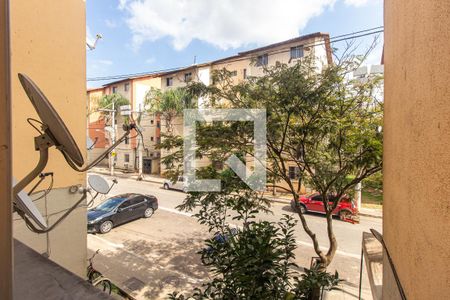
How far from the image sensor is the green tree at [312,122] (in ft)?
13.4

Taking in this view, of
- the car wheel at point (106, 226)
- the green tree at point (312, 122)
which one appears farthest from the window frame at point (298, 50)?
the car wheel at point (106, 226)

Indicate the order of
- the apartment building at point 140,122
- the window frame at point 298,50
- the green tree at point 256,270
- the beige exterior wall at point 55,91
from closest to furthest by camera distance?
the green tree at point 256,270 < the beige exterior wall at point 55,91 < the window frame at point 298,50 < the apartment building at point 140,122

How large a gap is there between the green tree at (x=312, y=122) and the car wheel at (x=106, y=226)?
16.1 feet

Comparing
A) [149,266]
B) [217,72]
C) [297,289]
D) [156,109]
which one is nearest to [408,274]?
[297,289]

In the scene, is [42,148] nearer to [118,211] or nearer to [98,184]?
[98,184]

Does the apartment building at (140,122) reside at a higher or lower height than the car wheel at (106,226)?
higher

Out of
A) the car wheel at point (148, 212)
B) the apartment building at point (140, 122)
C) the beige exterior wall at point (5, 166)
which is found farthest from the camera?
the apartment building at point (140, 122)

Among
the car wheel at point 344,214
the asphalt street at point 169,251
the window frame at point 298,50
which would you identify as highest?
the window frame at point 298,50

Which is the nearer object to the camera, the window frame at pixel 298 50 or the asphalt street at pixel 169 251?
the asphalt street at pixel 169 251

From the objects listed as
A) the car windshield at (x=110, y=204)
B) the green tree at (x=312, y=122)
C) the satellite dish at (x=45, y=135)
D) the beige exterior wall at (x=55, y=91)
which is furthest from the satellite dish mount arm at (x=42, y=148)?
the car windshield at (x=110, y=204)

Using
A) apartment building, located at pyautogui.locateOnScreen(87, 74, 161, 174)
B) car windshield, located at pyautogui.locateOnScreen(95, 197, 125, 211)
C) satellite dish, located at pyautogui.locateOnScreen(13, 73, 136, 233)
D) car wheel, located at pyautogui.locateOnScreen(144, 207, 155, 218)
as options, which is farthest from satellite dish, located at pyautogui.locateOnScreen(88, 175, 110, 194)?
apartment building, located at pyautogui.locateOnScreen(87, 74, 161, 174)
